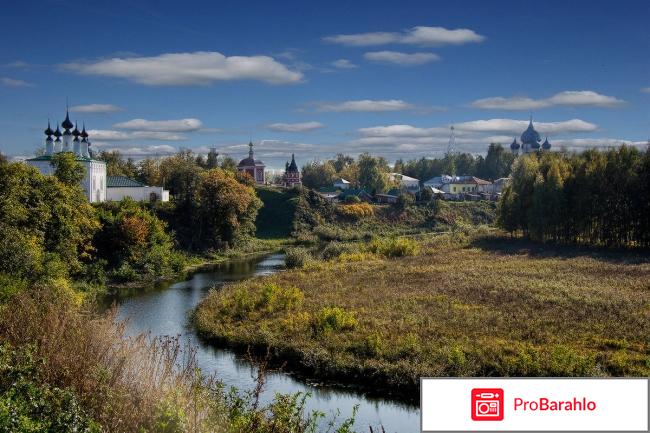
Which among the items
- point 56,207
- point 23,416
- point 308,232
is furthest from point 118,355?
point 308,232

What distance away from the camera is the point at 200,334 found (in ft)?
84.8

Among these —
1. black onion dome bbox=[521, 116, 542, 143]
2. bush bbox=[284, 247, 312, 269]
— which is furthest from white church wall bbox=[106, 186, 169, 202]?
black onion dome bbox=[521, 116, 542, 143]

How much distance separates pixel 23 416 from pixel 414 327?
49.2 feet

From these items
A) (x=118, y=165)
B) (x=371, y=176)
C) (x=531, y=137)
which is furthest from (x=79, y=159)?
(x=531, y=137)

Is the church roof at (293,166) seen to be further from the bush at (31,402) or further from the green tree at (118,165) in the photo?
the bush at (31,402)

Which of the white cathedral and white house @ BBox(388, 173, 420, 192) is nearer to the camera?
the white cathedral

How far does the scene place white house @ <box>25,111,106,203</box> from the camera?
170 ft

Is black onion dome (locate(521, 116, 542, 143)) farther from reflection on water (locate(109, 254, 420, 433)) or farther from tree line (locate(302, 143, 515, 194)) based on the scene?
reflection on water (locate(109, 254, 420, 433))

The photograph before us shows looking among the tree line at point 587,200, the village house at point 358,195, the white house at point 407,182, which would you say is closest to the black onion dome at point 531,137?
the white house at point 407,182

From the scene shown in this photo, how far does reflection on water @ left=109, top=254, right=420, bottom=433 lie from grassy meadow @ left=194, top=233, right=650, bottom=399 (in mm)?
800

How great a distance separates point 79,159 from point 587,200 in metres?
37.4

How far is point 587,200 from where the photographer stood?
157ft

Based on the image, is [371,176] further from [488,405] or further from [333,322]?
[488,405]

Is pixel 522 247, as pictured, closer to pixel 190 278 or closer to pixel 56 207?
pixel 190 278
